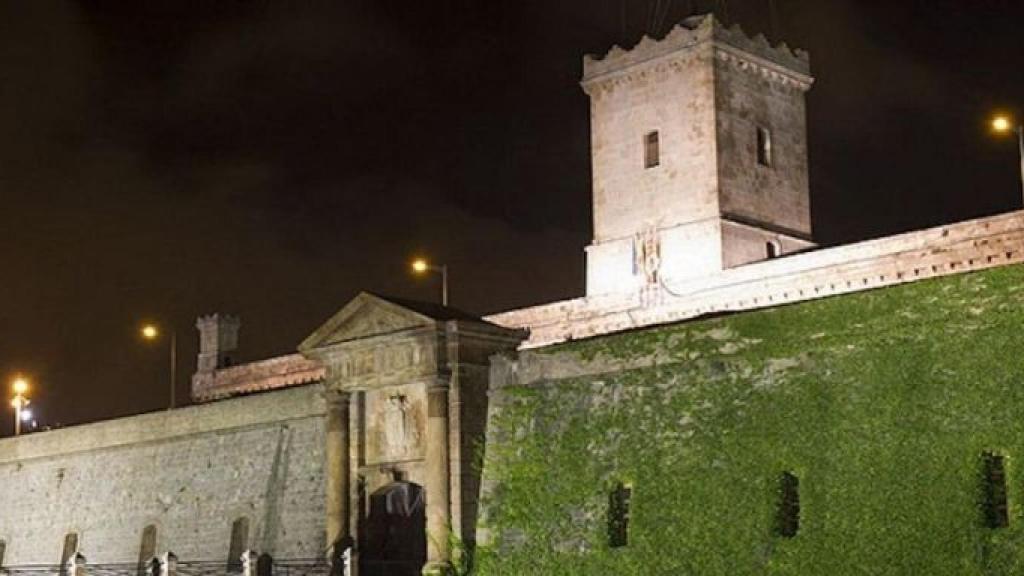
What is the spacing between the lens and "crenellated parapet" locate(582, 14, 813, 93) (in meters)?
53.3

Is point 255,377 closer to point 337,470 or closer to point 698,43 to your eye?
point 698,43

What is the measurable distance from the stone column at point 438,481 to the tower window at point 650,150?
21.1 metres

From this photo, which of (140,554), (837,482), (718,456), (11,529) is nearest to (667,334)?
(718,456)

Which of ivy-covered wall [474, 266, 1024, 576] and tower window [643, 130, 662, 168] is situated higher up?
tower window [643, 130, 662, 168]

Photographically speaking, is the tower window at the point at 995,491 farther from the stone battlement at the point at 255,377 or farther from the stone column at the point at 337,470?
the stone battlement at the point at 255,377

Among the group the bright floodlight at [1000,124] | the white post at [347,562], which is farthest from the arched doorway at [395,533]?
the bright floodlight at [1000,124]

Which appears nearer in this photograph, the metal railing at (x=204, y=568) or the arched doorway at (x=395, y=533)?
the arched doorway at (x=395, y=533)

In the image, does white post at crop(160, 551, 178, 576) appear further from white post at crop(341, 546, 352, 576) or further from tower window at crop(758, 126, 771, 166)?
tower window at crop(758, 126, 771, 166)

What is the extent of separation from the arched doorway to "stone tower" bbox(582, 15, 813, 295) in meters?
15.7

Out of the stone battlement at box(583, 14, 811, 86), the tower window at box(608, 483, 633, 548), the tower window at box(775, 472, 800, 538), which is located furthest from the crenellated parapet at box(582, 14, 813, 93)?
the tower window at box(775, 472, 800, 538)

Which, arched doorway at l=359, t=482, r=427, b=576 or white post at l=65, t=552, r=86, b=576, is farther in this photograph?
white post at l=65, t=552, r=86, b=576

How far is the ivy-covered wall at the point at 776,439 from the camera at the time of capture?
25578mm

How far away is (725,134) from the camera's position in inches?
2083

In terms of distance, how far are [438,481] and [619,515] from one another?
16.9 feet
